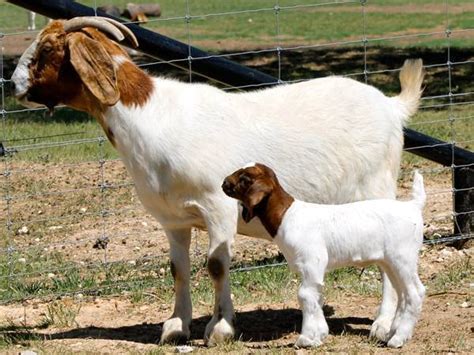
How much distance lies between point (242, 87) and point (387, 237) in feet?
8.35

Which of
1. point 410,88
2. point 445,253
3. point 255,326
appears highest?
point 410,88

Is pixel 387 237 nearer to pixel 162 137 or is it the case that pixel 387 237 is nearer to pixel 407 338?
pixel 407 338

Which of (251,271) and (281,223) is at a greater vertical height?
(281,223)

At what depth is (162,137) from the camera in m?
7.35

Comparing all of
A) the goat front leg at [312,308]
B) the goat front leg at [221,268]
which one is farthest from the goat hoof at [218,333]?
the goat front leg at [312,308]

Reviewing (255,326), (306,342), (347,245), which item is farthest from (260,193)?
(255,326)

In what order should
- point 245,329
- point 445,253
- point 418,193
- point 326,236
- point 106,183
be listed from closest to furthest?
point 326,236 → point 418,193 → point 245,329 → point 445,253 → point 106,183

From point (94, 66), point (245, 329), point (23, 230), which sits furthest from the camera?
point (23, 230)

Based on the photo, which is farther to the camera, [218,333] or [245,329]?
[245,329]

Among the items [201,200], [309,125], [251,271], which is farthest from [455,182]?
[201,200]

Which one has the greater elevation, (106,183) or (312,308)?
(106,183)

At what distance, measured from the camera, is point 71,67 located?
738cm

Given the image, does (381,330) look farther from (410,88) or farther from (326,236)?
(410,88)

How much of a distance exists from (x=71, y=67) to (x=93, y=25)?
0.94 ft
